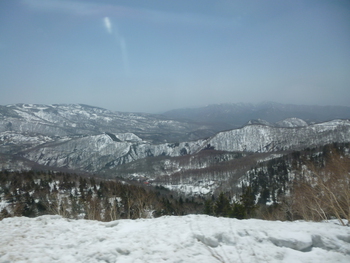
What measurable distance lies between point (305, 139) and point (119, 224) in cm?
21131

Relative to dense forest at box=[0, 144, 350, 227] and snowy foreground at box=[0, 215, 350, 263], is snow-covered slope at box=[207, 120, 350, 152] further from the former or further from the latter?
snowy foreground at box=[0, 215, 350, 263]

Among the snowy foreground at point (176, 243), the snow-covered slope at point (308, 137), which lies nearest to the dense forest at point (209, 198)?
the snowy foreground at point (176, 243)

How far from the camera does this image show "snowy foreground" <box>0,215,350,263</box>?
8.06 m

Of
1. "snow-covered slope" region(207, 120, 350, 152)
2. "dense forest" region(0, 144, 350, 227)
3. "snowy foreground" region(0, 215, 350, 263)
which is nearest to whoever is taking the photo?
"snowy foreground" region(0, 215, 350, 263)

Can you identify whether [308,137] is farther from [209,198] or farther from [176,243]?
[176,243]

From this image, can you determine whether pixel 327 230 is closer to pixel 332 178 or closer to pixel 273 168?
pixel 332 178

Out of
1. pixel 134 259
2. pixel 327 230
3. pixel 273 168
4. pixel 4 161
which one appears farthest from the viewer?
pixel 4 161

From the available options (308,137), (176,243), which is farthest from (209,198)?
(308,137)

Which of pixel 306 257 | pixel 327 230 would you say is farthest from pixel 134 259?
pixel 327 230

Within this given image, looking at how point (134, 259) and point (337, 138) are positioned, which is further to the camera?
point (337, 138)

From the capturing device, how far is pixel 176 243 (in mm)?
9125

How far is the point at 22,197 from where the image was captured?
172 feet

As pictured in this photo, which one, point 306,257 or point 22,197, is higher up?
point 306,257

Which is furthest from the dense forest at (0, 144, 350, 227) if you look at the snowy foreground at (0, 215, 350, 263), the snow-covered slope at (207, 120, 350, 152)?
the snow-covered slope at (207, 120, 350, 152)
